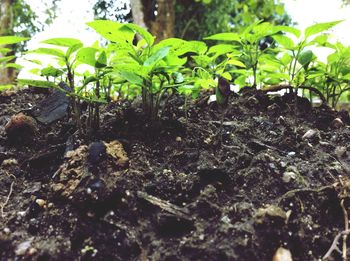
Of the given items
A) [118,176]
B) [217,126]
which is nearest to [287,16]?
[217,126]

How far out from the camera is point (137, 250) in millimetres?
851

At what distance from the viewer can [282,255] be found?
83 centimetres

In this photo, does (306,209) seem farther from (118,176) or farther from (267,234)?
(118,176)

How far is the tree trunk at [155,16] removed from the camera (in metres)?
3.28

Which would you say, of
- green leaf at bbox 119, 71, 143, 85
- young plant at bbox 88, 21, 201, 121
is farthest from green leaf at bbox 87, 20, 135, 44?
green leaf at bbox 119, 71, 143, 85

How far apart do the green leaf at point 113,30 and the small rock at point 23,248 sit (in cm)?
58

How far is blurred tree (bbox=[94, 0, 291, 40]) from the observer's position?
3545mm

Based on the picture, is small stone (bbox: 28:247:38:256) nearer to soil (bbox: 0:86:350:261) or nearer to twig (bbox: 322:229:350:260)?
soil (bbox: 0:86:350:261)

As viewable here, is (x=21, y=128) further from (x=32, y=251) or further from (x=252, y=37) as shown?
(x=252, y=37)

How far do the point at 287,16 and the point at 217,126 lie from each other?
23.7 ft

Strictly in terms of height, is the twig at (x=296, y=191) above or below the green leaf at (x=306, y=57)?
below

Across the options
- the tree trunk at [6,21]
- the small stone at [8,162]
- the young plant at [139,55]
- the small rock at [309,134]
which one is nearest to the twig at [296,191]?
the small rock at [309,134]

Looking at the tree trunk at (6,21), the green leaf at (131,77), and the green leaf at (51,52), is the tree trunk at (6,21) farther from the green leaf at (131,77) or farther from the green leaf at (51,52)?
the green leaf at (131,77)

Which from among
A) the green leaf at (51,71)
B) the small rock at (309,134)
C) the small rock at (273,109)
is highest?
the green leaf at (51,71)
